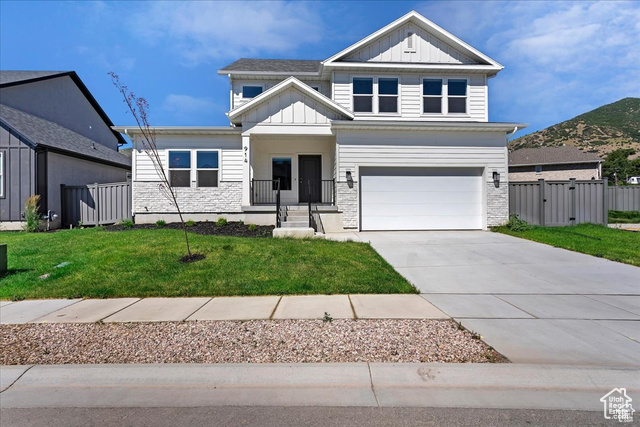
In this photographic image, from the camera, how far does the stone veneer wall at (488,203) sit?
12352mm

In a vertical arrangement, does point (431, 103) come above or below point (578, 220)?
above

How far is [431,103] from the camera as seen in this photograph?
14281mm

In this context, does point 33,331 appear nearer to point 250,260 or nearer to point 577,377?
point 250,260

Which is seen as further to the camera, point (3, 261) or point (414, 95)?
point (414, 95)

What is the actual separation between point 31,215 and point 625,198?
31260mm

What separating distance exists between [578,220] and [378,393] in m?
14.5

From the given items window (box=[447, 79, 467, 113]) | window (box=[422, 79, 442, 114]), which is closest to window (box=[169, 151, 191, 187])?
window (box=[422, 79, 442, 114])

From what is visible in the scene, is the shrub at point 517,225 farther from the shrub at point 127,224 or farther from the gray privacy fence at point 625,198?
the shrub at point 127,224

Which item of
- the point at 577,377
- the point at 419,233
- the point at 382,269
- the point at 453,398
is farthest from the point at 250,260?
the point at 419,233

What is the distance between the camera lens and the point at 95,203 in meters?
13.7

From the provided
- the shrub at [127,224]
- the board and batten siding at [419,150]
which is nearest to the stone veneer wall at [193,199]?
the shrub at [127,224]

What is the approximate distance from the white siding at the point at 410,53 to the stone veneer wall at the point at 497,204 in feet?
20.3

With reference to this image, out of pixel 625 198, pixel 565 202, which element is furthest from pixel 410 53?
pixel 625 198

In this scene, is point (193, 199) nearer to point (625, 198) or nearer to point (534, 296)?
point (534, 296)
